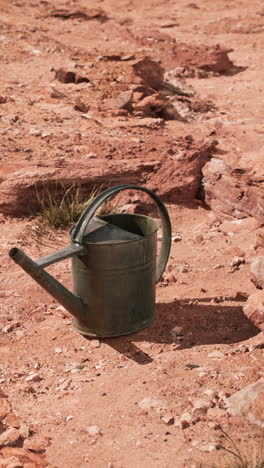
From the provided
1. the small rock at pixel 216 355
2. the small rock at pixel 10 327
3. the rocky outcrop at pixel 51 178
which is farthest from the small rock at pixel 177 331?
the rocky outcrop at pixel 51 178

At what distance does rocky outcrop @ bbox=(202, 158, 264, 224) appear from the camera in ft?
16.1

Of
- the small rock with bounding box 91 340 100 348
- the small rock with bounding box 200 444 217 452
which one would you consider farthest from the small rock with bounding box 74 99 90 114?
the small rock with bounding box 200 444 217 452

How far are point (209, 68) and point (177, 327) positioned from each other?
666cm

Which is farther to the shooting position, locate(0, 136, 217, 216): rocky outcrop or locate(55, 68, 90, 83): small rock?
locate(55, 68, 90, 83): small rock

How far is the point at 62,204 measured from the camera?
201 inches

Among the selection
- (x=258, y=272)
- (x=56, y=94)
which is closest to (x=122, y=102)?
(x=56, y=94)

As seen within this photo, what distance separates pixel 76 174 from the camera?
5211 millimetres

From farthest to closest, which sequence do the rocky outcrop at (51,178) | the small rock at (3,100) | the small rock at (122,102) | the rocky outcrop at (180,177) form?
1. the small rock at (122,102)
2. the small rock at (3,100)
3. the rocky outcrop at (180,177)
4. the rocky outcrop at (51,178)

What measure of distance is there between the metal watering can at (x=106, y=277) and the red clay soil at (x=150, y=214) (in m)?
0.11

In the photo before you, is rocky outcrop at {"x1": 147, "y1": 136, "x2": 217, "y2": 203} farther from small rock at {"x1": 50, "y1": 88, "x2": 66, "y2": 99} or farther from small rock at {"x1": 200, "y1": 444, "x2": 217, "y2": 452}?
small rock at {"x1": 200, "y1": 444, "x2": 217, "y2": 452}

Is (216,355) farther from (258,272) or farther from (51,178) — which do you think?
(51,178)

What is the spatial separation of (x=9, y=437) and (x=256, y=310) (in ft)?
4.61

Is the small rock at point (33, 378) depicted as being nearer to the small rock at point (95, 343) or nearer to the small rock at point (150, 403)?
the small rock at point (95, 343)

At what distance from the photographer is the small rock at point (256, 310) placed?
343 centimetres
